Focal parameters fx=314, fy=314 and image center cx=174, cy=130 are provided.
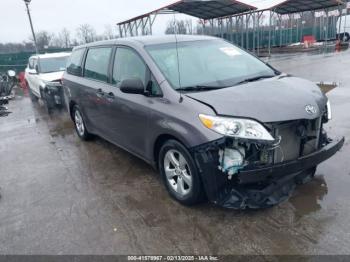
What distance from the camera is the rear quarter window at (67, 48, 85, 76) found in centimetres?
573

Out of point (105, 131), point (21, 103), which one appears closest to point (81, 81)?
point (105, 131)

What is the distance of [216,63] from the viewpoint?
4004mm

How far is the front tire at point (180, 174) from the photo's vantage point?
3.21 m

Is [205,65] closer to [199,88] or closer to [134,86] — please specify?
[199,88]

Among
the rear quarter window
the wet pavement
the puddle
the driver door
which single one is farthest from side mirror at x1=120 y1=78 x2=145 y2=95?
the rear quarter window

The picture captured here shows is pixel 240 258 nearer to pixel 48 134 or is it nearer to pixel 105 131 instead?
pixel 105 131

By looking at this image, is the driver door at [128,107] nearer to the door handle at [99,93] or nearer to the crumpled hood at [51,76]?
the door handle at [99,93]

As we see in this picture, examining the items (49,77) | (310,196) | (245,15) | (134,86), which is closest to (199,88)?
(134,86)

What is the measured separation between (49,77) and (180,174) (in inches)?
299

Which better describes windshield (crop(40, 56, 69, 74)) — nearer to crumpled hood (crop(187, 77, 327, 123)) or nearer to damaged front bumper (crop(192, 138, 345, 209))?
crumpled hood (crop(187, 77, 327, 123))

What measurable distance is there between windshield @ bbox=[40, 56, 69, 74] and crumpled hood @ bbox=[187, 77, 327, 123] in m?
8.17

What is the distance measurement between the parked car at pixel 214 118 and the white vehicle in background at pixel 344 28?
33.7 m

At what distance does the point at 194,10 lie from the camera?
24516mm

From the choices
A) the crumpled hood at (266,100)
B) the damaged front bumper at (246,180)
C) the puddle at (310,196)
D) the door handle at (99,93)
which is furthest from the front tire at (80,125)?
the puddle at (310,196)
